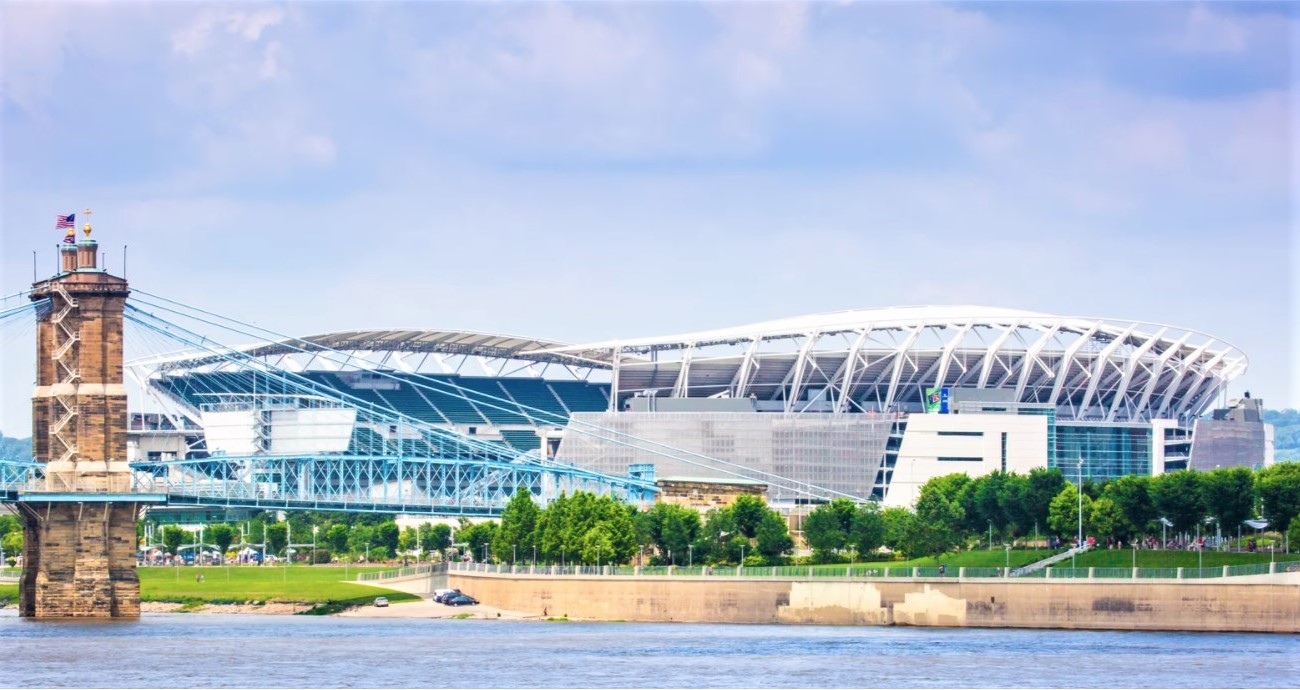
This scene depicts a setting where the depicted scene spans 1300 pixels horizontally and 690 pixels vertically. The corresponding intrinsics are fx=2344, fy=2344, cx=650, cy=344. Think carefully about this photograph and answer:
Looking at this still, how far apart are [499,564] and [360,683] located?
58339 mm

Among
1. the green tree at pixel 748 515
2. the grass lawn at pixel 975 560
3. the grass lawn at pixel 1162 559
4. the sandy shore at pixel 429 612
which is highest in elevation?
the green tree at pixel 748 515

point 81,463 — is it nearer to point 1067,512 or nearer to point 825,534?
point 825,534

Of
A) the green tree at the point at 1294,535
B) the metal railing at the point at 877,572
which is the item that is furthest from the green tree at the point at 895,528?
the green tree at the point at 1294,535

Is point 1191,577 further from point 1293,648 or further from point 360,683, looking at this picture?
point 360,683

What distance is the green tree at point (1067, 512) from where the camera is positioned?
13325cm

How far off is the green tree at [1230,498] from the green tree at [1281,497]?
1066mm

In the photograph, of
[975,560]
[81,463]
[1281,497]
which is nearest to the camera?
[1281,497]

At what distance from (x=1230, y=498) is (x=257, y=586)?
2777 inches

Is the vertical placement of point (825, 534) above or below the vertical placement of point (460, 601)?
above

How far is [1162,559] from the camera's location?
117 meters

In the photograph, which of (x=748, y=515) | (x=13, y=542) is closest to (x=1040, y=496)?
(x=748, y=515)

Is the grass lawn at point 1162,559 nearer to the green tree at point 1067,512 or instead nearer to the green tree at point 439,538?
the green tree at point 1067,512

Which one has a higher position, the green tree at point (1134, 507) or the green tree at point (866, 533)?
the green tree at point (1134, 507)

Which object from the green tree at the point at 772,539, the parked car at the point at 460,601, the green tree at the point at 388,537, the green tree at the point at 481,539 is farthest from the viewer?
the green tree at the point at 388,537
